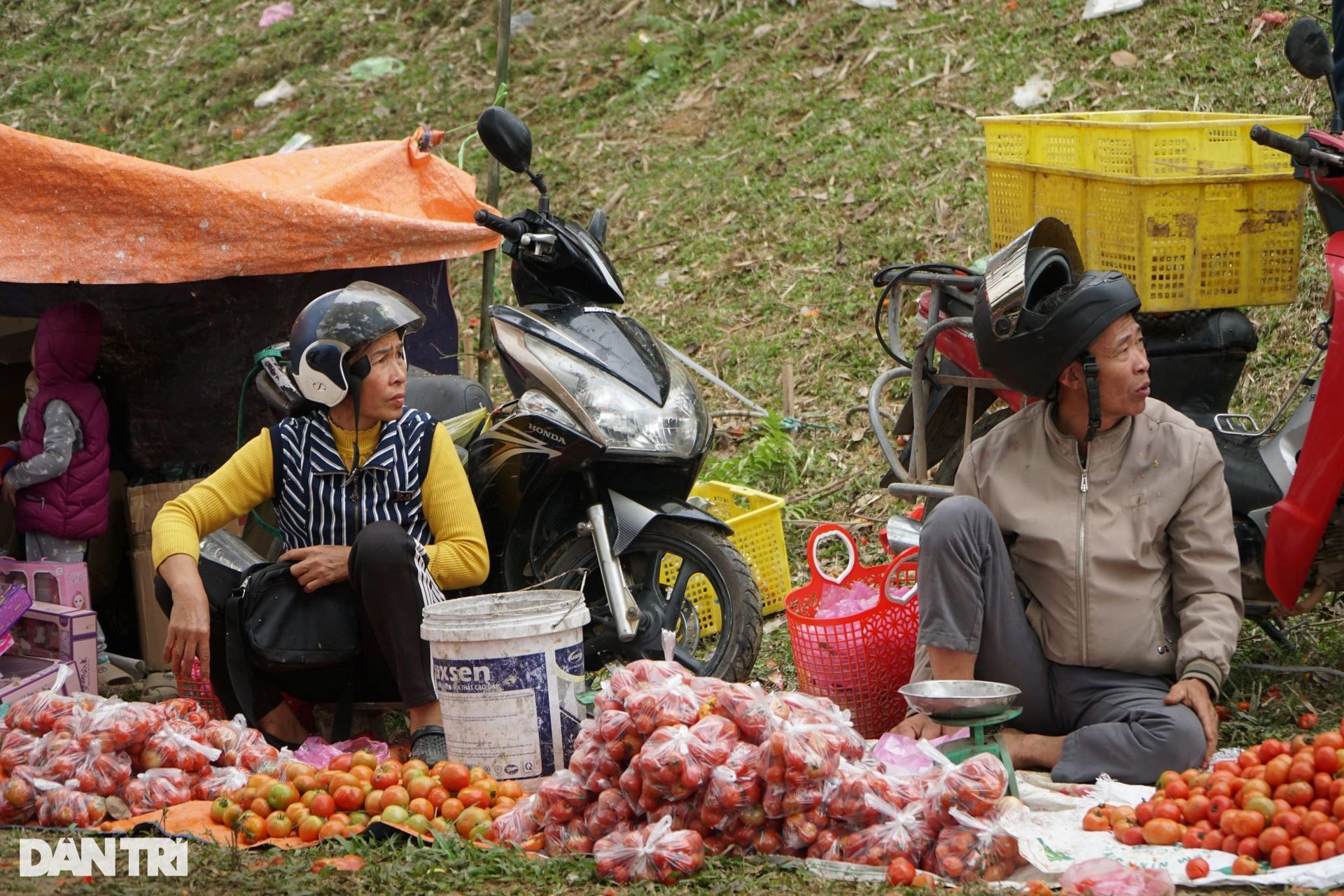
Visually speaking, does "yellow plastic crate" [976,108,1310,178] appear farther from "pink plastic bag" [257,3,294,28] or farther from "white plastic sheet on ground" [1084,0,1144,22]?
"pink plastic bag" [257,3,294,28]

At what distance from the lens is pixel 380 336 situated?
152 inches

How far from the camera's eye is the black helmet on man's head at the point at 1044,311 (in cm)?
331

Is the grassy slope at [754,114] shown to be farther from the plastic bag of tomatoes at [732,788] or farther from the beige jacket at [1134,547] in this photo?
the plastic bag of tomatoes at [732,788]

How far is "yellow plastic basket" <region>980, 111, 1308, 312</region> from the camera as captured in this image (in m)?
4.15

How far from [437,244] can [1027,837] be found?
3447 mm

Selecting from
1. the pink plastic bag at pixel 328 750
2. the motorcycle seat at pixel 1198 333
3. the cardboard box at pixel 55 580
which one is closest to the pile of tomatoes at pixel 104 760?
the pink plastic bag at pixel 328 750

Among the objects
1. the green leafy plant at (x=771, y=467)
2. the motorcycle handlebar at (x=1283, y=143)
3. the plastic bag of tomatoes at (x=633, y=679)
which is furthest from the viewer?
the green leafy plant at (x=771, y=467)

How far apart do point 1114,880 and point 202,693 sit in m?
2.84

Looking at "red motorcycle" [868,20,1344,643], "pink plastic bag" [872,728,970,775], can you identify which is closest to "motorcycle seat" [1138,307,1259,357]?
"red motorcycle" [868,20,1344,643]

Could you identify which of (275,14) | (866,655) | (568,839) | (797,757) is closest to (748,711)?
(797,757)

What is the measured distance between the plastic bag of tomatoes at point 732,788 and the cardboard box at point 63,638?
274cm

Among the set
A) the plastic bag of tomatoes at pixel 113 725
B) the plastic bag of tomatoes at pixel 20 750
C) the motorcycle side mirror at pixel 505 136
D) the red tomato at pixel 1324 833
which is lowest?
the red tomato at pixel 1324 833

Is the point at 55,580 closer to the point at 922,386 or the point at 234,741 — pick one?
the point at 234,741

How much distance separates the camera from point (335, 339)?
3.81m
